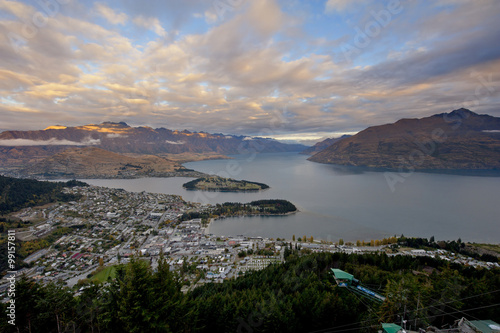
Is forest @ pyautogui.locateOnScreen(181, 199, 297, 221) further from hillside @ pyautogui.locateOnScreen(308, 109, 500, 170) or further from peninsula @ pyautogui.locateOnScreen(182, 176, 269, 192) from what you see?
hillside @ pyautogui.locateOnScreen(308, 109, 500, 170)

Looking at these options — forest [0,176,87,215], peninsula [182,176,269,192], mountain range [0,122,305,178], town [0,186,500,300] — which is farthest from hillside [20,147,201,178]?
town [0,186,500,300]

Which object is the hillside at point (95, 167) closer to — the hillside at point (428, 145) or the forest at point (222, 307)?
the forest at point (222, 307)

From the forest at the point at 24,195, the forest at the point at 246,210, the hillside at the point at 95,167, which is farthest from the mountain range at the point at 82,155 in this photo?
the forest at the point at 246,210

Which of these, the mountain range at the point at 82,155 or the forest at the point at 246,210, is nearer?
the forest at the point at 246,210

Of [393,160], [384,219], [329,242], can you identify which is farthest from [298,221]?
[393,160]

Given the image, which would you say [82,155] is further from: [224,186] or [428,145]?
[428,145]

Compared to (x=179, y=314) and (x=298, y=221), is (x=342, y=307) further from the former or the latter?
(x=298, y=221)
